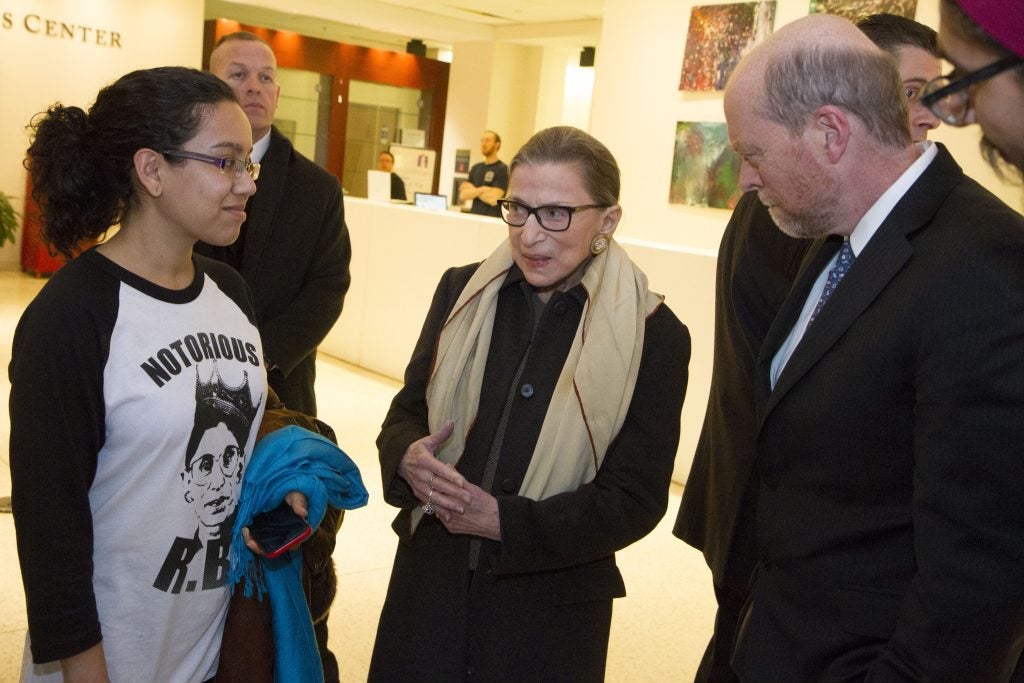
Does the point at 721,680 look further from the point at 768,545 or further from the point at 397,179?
the point at 397,179

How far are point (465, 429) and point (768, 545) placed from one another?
2.42ft

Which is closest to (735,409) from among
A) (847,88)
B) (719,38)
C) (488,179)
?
(847,88)

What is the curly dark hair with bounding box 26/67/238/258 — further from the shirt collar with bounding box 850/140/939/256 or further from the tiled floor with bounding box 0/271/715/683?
the tiled floor with bounding box 0/271/715/683

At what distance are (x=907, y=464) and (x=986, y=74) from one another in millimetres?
522

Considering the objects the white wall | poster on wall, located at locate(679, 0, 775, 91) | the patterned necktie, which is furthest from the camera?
the white wall

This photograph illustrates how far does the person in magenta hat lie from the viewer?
3.27 feet

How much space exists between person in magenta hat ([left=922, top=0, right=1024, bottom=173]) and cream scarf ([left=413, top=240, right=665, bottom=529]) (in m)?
0.89

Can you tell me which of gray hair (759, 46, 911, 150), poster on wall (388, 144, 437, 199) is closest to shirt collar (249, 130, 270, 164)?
gray hair (759, 46, 911, 150)

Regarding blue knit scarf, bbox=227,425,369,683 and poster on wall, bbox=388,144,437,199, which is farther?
poster on wall, bbox=388,144,437,199

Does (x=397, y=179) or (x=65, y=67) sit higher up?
(x=65, y=67)

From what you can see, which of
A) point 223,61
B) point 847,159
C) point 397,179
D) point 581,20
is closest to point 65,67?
point 397,179

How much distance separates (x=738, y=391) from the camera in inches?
76.6

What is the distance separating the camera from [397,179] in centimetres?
1220

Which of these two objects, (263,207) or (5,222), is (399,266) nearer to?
(5,222)
